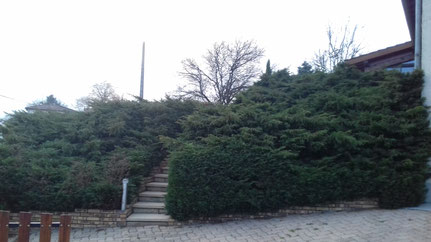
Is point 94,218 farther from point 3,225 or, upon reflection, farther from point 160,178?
point 3,225

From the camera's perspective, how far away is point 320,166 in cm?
555

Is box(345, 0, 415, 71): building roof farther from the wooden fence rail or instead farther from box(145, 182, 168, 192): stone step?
the wooden fence rail

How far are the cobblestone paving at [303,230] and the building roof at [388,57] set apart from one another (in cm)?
504

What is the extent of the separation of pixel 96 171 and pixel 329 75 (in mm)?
6910

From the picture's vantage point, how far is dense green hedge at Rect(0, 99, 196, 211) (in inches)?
208

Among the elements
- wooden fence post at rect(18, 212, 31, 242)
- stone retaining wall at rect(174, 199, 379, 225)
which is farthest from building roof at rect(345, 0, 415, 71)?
wooden fence post at rect(18, 212, 31, 242)

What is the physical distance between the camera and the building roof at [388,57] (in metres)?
8.39

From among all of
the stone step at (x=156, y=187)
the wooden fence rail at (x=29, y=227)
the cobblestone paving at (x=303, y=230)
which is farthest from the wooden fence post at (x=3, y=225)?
the stone step at (x=156, y=187)

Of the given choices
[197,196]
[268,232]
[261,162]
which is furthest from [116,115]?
[268,232]

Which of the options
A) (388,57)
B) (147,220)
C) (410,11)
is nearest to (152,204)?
(147,220)

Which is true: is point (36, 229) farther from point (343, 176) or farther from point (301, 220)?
point (343, 176)

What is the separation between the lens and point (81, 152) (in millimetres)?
6898

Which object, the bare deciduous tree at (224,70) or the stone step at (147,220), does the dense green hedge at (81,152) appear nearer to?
the stone step at (147,220)

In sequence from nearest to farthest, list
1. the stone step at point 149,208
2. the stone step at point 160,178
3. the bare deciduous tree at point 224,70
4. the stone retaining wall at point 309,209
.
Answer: the stone retaining wall at point 309,209 < the stone step at point 149,208 < the stone step at point 160,178 < the bare deciduous tree at point 224,70
